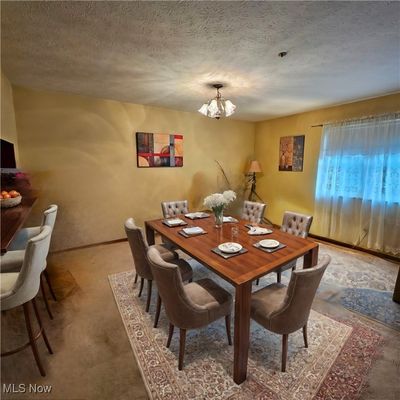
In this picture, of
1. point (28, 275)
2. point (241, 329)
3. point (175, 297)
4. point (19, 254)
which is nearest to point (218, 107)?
point (175, 297)

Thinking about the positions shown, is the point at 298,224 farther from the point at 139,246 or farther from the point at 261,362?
the point at 139,246

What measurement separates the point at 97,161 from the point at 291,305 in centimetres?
347

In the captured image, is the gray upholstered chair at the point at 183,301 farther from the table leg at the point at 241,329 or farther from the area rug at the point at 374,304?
the area rug at the point at 374,304

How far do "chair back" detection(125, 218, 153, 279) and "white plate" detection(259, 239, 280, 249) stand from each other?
1.06m

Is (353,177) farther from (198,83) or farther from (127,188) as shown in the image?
(127,188)

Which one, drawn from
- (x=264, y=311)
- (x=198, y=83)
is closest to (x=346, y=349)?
(x=264, y=311)

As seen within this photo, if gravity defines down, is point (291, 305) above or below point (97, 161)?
below

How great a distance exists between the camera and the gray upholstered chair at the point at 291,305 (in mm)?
1356

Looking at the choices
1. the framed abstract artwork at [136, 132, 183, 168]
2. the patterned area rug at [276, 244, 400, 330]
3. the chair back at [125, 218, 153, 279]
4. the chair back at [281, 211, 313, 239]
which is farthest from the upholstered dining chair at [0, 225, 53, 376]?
the framed abstract artwork at [136, 132, 183, 168]

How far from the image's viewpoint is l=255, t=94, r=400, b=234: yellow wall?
11.7 ft

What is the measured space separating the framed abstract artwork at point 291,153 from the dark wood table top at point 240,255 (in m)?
2.69

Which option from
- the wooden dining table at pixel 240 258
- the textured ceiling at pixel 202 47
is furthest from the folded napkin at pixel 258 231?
the textured ceiling at pixel 202 47

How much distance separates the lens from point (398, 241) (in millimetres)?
3273

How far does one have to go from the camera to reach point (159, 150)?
13.6 feet
